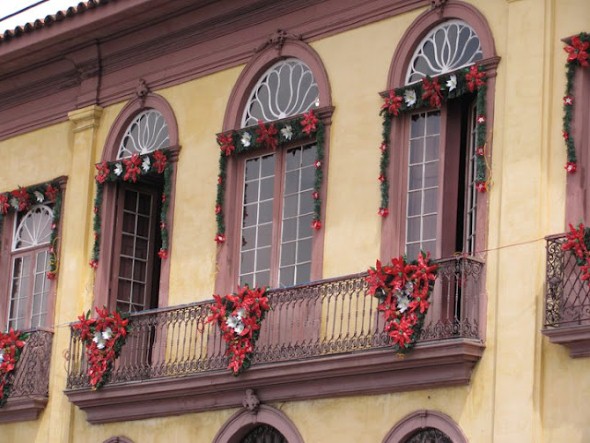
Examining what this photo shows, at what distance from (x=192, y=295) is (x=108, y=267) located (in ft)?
6.37

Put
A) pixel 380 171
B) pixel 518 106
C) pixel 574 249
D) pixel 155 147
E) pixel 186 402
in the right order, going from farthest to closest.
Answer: pixel 155 147, pixel 186 402, pixel 380 171, pixel 518 106, pixel 574 249

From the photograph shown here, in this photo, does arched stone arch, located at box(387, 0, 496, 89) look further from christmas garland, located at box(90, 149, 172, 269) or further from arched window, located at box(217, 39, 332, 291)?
christmas garland, located at box(90, 149, 172, 269)

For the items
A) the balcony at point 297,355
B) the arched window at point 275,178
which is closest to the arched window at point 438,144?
the balcony at point 297,355

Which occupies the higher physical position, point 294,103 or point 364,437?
point 294,103

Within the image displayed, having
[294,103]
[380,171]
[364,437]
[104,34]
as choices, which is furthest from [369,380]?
[104,34]

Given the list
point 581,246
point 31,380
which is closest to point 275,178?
point 31,380

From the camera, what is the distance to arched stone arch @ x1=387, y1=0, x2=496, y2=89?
2023cm

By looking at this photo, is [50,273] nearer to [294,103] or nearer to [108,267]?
[108,267]

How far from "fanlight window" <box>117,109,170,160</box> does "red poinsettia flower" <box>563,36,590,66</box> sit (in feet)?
22.5

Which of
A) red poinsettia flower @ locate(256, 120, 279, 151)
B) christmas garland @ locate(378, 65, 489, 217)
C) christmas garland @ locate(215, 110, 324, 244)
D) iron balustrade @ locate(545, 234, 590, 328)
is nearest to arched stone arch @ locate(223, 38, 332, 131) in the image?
christmas garland @ locate(215, 110, 324, 244)

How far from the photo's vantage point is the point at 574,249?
18312 mm

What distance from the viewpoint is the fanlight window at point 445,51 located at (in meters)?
20.5

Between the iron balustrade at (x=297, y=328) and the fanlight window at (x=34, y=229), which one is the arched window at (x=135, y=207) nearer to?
the iron balustrade at (x=297, y=328)

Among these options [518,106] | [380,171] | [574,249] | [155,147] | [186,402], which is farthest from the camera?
[155,147]
